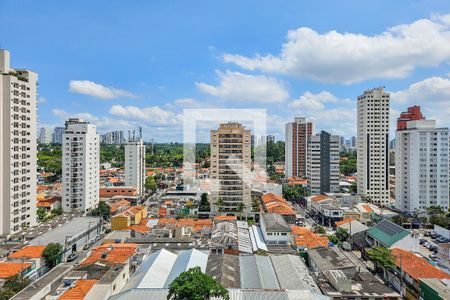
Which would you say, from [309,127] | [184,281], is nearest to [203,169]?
[309,127]

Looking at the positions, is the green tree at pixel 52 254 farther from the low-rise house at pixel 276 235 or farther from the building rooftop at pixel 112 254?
the low-rise house at pixel 276 235

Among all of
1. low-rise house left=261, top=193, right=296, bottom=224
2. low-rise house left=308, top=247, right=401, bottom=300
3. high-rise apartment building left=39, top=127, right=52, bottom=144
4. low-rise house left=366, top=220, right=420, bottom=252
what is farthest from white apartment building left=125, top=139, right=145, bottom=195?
high-rise apartment building left=39, top=127, right=52, bottom=144

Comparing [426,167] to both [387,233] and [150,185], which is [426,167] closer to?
[387,233]

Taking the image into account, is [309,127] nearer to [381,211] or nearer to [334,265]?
[381,211]

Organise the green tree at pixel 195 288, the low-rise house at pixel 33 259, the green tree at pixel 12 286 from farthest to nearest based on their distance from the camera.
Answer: the low-rise house at pixel 33 259 → the green tree at pixel 12 286 → the green tree at pixel 195 288

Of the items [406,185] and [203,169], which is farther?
[203,169]

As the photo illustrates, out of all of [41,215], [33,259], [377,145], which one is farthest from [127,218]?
[377,145]

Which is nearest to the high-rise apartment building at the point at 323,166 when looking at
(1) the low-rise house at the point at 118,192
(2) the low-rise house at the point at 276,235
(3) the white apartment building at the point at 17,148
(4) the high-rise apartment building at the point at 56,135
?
(2) the low-rise house at the point at 276,235
